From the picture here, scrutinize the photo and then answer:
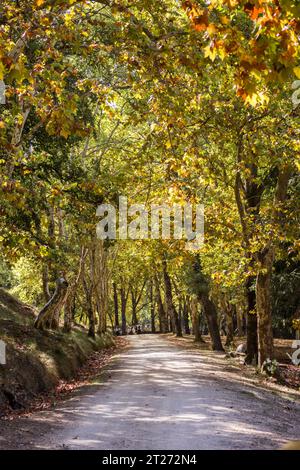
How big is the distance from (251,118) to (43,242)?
23.1ft

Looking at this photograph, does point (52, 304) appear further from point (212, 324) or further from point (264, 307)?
point (212, 324)

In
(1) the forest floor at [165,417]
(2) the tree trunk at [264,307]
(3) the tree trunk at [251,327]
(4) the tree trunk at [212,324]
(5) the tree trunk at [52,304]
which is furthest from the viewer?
(4) the tree trunk at [212,324]

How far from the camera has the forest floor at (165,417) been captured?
923 cm

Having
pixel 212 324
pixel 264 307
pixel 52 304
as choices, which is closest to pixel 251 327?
pixel 264 307

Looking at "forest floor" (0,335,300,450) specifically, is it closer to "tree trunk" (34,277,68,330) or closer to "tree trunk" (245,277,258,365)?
"tree trunk" (34,277,68,330)

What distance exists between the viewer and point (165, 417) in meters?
11.4

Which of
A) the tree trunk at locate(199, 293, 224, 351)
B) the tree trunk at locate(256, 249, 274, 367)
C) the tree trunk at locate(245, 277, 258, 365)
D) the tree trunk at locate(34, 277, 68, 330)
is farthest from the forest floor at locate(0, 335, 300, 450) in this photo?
the tree trunk at locate(199, 293, 224, 351)

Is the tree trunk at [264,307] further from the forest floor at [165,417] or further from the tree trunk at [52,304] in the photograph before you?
the tree trunk at [52,304]

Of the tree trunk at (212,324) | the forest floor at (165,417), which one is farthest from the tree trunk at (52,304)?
the tree trunk at (212,324)

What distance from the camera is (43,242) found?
13.1m

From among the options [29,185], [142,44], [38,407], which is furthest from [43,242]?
[142,44]

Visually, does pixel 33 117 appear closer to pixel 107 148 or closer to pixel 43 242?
pixel 43 242

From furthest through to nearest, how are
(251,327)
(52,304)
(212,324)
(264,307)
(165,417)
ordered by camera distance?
Result: (212,324) < (251,327) < (52,304) < (264,307) < (165,417)
